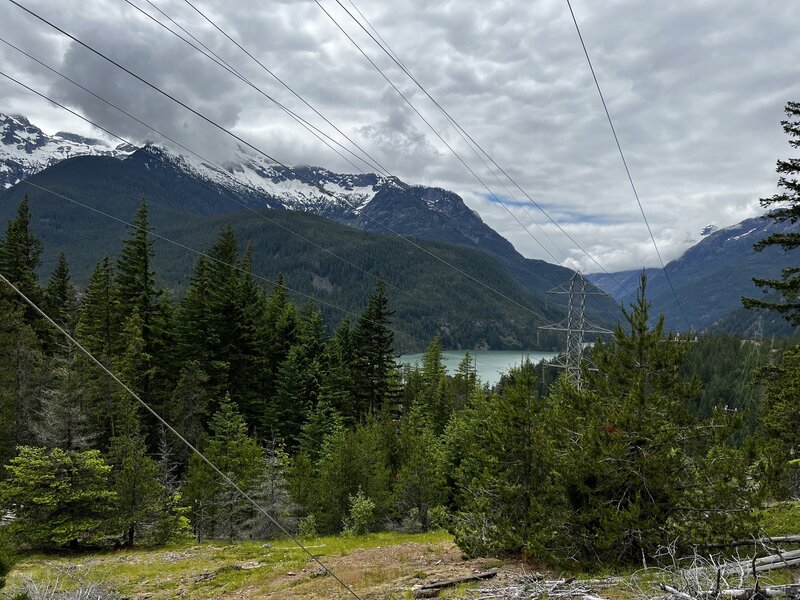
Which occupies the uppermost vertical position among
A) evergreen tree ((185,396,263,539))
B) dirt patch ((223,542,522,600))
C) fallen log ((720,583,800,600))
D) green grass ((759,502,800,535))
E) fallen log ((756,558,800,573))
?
fallen log ((720,583,800,600))

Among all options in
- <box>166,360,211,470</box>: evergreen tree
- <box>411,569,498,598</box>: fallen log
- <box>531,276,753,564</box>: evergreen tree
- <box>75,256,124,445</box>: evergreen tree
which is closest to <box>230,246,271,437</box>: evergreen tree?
<box>166,360,211,470</box>: evergreen tree

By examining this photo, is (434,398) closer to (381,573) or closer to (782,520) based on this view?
(381,573)

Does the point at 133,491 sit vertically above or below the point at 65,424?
below

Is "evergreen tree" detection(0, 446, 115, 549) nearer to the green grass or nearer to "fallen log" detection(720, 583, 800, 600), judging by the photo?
"fallen log" detection(720, 583, 800, 600)

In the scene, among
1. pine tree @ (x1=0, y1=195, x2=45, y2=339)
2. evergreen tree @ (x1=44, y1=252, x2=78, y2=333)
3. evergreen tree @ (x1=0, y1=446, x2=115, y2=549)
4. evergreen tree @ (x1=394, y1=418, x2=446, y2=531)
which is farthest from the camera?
evergreen tree @ (x1=44, y1=252, x2=78, y2=333)

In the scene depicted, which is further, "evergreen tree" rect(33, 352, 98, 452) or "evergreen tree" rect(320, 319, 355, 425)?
"evergreen tree" rect(320, 319, 355, 425)

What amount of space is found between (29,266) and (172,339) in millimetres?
18077

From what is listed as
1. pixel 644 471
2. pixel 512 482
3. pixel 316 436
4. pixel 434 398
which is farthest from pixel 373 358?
pixel 644 471

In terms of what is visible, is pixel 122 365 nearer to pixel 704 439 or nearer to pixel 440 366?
pixel 704 439

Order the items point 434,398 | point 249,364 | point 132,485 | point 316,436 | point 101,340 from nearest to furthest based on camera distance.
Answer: point 132,485, point 101,340, point 316,436, point 249,364, point 434,398

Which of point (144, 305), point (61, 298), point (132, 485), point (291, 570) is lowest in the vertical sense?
point (291, 570)

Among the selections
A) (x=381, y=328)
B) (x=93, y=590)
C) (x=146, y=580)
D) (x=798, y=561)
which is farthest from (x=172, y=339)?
(x=798, y=561)

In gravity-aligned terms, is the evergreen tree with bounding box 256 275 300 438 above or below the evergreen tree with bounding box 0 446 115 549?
above

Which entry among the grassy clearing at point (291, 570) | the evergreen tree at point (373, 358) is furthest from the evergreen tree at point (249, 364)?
the grassy clearing at point (291, 570)
